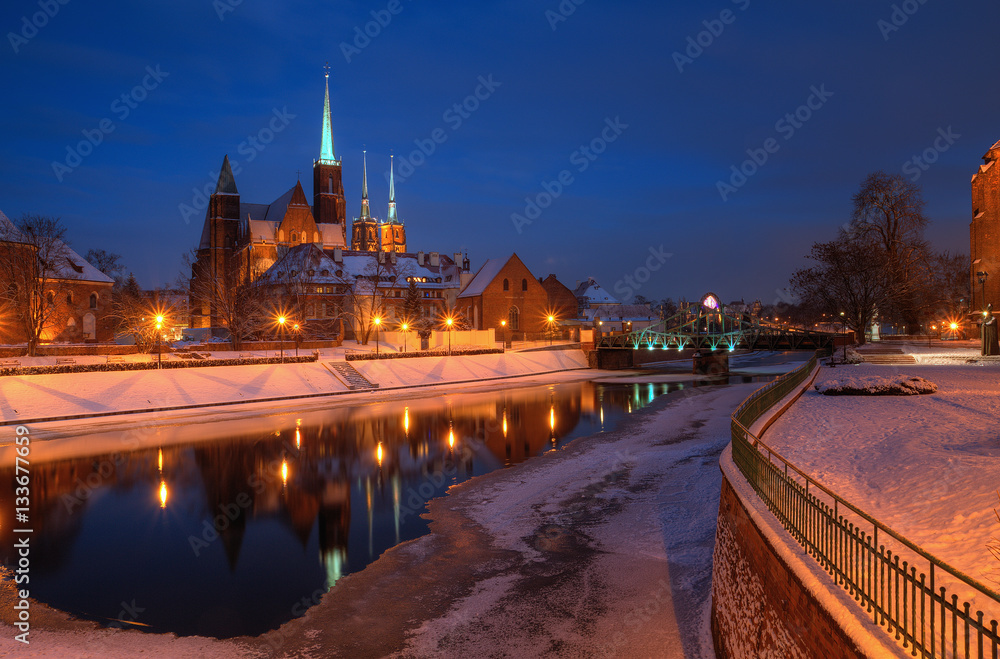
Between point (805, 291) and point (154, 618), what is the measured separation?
177 feet

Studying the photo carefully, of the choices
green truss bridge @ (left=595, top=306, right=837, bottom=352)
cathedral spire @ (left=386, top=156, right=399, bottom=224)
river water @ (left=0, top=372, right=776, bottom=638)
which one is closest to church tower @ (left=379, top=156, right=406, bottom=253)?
cathedral spire @ (left=386, top=156, right=399, bottom=224)

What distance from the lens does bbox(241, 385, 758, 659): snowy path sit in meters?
10.2

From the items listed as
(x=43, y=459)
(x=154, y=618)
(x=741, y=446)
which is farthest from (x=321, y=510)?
(x=43, y=459)

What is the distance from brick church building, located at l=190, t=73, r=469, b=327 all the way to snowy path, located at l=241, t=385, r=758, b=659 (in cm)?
5309

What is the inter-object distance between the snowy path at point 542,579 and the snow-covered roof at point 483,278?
207 feet

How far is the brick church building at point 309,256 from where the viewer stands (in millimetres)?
76375

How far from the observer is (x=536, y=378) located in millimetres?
57594

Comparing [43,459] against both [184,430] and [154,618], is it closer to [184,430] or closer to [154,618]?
[184,430]

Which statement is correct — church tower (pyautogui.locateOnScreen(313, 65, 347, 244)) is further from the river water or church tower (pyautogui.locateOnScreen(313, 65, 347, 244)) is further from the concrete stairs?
the river water

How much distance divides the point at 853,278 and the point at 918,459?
41.6 meters

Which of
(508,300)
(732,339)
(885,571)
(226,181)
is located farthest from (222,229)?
(885,571)

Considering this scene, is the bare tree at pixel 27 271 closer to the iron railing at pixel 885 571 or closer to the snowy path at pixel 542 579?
the snowy path at pixel 542 579

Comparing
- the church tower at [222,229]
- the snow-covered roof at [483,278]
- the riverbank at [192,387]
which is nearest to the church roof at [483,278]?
the snow-covered roof at [483,278]

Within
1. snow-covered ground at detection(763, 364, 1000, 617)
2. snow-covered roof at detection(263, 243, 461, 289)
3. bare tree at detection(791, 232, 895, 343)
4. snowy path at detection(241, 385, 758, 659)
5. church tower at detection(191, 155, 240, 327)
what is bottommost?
snowy path at detection(241, 385, 758, 659)
